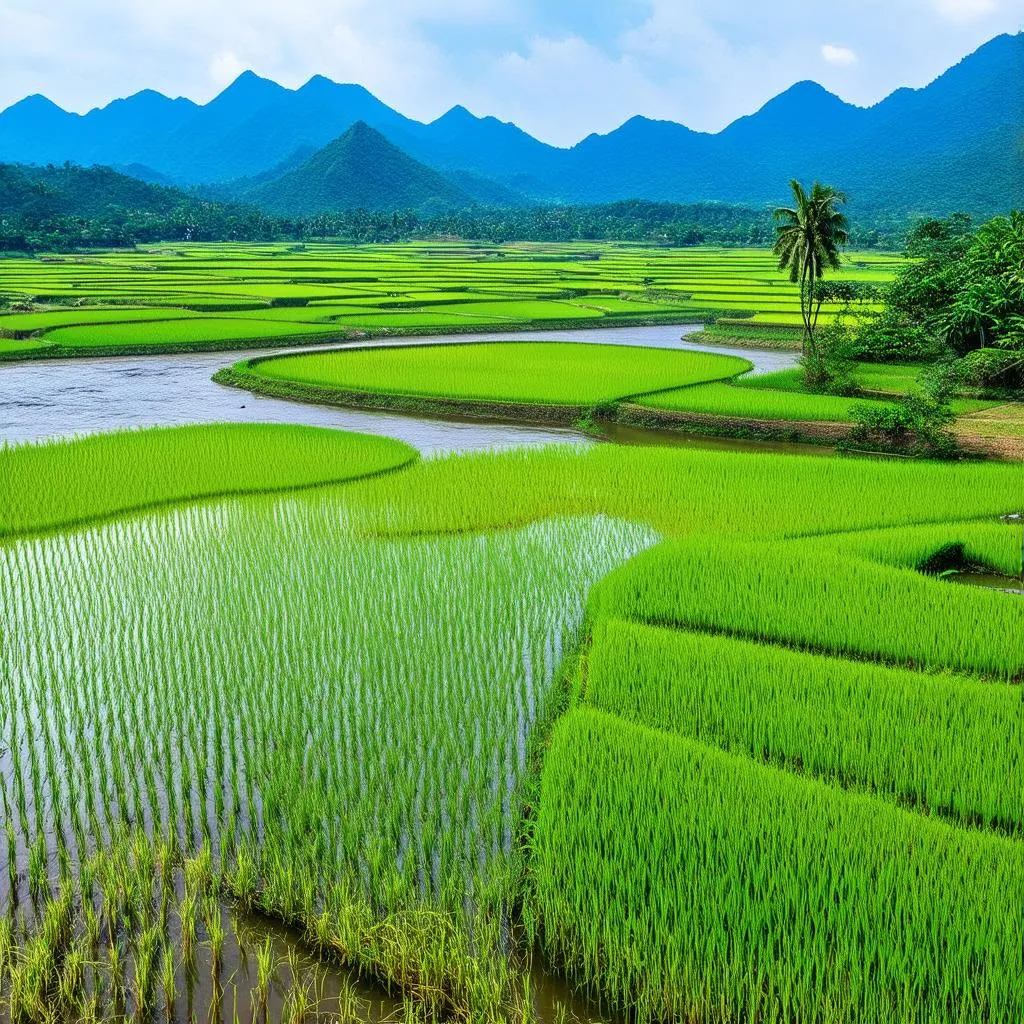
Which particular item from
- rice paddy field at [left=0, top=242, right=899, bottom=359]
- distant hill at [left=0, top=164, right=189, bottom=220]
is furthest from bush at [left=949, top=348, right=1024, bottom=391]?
distant hill at [left=0, top=164, right=189, bottom=220]

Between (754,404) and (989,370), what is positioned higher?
(989,370)

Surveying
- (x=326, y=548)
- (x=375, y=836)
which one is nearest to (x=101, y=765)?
(x=375, y=836)

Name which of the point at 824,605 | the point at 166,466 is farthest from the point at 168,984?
the point at 166,466

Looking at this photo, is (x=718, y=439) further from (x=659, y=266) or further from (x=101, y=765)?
(x=659, y=266)

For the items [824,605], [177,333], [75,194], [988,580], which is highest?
[75,194]

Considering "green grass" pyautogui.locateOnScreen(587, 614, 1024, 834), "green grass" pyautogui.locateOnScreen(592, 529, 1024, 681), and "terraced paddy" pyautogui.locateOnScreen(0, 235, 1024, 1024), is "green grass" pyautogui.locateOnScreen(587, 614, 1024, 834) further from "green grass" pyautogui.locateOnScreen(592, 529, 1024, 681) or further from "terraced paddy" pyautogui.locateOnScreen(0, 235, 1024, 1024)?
"green grass" pyautogui.locateOnScreen(592, 529, 1024, 681)

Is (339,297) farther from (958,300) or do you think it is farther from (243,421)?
(958,300)
